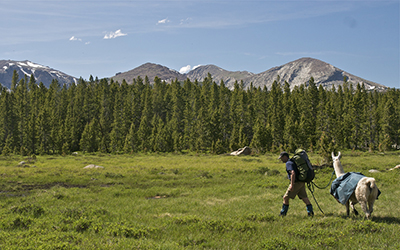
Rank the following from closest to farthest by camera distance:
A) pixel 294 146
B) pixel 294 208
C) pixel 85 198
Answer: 1. pixel 294 208
2. pixel 85 198
3. pixel 294 146

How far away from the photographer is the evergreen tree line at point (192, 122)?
73769 mm

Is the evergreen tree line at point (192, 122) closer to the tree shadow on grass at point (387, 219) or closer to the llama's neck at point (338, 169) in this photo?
the llama's neck at point (338, 169)

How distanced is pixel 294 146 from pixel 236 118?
20783 mm

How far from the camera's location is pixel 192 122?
88812 mm

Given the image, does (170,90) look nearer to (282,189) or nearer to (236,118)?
(236,118)

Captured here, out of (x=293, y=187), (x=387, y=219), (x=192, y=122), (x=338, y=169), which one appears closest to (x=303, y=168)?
(x=293, y=187)

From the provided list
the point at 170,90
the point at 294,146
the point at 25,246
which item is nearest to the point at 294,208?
the point at 25,246

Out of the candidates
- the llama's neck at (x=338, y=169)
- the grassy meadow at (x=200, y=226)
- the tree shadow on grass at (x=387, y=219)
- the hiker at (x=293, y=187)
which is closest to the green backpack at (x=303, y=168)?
the hiker at (x=293, y=187)

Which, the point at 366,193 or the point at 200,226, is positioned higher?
the point at 366,193

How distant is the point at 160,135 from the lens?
77.5 metres

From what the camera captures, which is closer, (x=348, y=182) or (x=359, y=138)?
(x=348, y=182)

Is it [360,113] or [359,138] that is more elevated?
[360,113]

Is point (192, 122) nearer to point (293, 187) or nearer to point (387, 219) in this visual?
point (293, 187)

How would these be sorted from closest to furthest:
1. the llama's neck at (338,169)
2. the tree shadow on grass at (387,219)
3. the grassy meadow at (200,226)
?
the grassy meadow at (200,226) < the tree shadow on grass at (387,219) < the llama's neck at (338,169)
